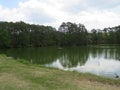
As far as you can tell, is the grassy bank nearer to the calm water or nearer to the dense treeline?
the calm water

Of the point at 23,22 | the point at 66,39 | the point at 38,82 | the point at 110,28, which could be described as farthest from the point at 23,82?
the point at 110,28

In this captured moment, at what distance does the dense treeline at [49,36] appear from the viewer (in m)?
71.4

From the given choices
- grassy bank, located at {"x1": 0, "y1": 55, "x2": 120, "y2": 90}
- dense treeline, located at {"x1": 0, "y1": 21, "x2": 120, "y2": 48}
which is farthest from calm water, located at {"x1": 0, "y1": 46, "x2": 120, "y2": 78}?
dense treeline, located at {"x1": 0, "y1": 21, "x2": 120, "y2": 48}

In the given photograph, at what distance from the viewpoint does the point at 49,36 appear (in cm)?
8106

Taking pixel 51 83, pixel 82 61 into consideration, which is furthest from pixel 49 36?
pixel 51 83

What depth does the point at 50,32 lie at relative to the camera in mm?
83562

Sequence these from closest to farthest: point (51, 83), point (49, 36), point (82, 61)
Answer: point (51, 83) < point (82, 61) < point (49, 36)

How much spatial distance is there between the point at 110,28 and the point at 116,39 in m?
16.3

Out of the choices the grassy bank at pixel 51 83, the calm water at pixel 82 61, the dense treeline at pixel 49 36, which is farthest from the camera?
the dense treeline at pixel 49 36

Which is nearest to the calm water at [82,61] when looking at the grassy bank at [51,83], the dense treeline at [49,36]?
the grassy bank at [51,83]

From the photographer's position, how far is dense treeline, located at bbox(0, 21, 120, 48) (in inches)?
2813

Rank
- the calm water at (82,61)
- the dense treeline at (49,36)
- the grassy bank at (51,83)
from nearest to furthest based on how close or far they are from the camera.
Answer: the grassy bank at (51,83)
the calm water at (82,61)
the dense treeline at (49,36)

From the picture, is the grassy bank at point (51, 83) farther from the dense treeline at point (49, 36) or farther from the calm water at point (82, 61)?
the dense treeline at point (49, 36)

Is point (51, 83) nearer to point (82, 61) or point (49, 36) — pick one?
point (82, 61)
